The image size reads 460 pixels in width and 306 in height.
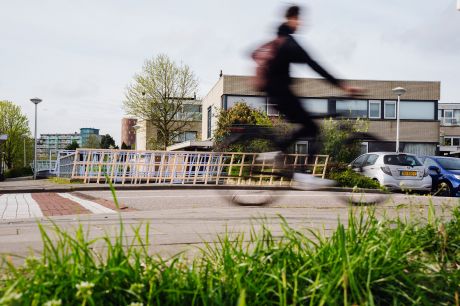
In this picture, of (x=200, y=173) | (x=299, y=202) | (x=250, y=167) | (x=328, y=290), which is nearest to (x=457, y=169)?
(x=299, y=202)

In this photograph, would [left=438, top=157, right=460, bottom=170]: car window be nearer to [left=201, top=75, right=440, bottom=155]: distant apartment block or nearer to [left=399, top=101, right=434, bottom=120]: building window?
[left=201, top=75, right=440, bottom=155]: distant apartment block

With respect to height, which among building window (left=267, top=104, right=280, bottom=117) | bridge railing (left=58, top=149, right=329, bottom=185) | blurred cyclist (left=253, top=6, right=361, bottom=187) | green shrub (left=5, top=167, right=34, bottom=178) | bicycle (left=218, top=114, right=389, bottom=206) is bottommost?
green shrub (left=5, top=167, right=34, bottom=178)

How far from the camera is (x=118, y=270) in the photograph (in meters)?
2.26

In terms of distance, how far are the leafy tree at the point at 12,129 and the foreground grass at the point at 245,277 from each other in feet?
231

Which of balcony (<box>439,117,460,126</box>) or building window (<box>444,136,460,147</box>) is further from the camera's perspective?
balcony (<box>439,117,460,126</box>)

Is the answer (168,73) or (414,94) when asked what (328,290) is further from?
(414,94)

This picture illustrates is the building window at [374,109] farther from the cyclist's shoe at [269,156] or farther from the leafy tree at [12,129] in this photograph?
the leafy tree at [12,129]

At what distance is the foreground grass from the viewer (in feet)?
7.00

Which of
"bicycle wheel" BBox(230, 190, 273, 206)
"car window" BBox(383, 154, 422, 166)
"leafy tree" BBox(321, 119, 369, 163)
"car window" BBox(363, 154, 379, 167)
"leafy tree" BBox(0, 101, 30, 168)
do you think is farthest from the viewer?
"leafy tree" BBox(0, 101, 30, 168)

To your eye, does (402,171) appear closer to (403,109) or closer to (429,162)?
(429,162)

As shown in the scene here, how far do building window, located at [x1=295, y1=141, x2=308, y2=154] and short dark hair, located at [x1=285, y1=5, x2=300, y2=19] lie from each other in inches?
53.0

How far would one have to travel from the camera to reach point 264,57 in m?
4.38

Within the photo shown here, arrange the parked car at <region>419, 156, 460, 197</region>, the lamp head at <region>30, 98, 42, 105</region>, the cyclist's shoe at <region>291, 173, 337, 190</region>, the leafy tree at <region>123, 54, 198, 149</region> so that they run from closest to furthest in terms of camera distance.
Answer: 1. the cyclist's shoe at <region>291, 173, 337, 190</region>
2. the parked car at <region>419, 156, 460, 197</region>
3. the leafy tree at <region>123, 54, 198, 149</region>
4. the lamp head at <region>30, 98, 42, 105</region>

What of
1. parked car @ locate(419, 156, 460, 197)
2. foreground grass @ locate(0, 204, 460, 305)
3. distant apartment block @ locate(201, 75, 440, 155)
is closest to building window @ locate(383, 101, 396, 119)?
distant apartment block @ locate(201, 75, 440, 155)
